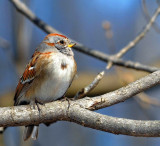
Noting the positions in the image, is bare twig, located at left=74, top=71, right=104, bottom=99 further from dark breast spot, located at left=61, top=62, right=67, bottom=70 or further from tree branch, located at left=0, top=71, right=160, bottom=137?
dark breast spot, located at left=61, top=62, right=67, bottom=70

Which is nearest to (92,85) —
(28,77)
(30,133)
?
(28,77)

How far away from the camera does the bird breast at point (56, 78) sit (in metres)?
3.44

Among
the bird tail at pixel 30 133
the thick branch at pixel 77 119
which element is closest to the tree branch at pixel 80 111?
the thick branch at pixel 77 119

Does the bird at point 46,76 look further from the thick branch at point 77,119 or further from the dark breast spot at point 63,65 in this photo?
the thick branch at point 77,119

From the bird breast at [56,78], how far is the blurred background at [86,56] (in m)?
0.64

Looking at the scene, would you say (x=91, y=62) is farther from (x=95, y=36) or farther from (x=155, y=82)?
(x=155, y=82)

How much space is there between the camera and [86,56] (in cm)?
668

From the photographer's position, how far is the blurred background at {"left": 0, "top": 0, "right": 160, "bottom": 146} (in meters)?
4.61

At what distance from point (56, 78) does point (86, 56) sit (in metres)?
3.28

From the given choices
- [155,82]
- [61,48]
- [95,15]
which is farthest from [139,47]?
[155,82]

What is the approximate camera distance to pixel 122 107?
6.26m

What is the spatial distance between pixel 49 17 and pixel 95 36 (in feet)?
3.45

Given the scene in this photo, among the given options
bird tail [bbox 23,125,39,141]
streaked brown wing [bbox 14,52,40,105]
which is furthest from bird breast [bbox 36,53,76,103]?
bird tail [bbox 23,125,39,141]

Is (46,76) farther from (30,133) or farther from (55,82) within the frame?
(30,133)
